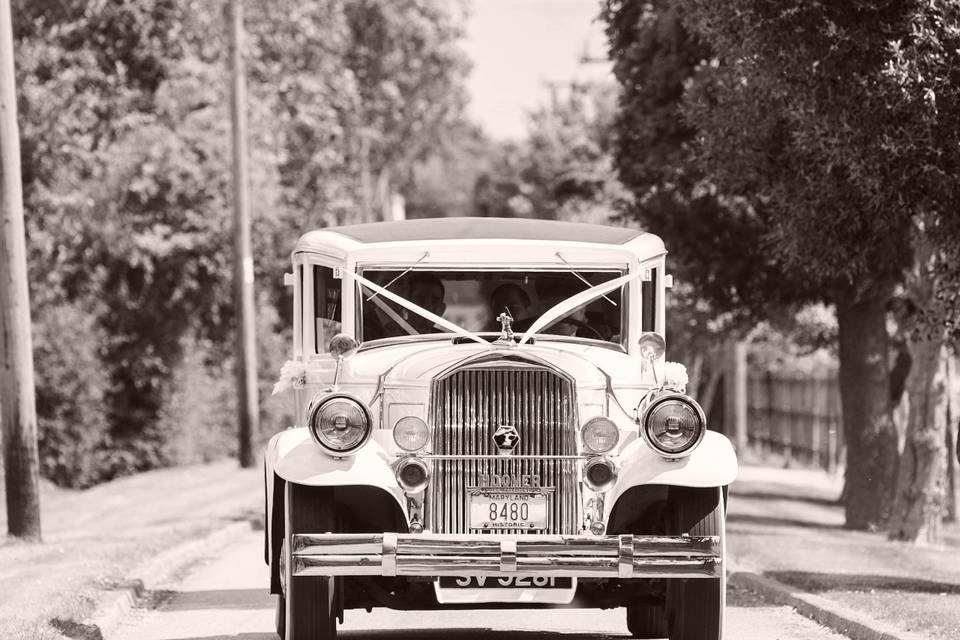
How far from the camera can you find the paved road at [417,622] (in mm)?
11359

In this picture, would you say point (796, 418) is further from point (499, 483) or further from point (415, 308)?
point (499, 483)

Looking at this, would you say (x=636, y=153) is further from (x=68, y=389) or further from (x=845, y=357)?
(x=68, y=389)

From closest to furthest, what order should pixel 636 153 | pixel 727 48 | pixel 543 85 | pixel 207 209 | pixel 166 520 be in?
1. pixel 727 48
2. pixel 166 520
3. pixel 636 153
4. pixel 207 209
5. pixel 543 85

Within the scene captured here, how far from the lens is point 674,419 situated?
29.3 ft

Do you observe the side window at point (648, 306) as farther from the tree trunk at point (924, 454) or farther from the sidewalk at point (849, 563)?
the tree trunk at point (924, 454)

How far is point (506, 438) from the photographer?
29.6ft

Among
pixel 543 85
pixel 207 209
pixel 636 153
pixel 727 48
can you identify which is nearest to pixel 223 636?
pixel 727 48

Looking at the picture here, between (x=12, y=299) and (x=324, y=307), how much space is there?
766cm

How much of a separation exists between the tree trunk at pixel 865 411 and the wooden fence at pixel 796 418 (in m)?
11.3

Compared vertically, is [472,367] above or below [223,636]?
above

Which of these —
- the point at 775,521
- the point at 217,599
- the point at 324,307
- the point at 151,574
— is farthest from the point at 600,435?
the point at 775,521

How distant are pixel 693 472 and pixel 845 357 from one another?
15170 mm

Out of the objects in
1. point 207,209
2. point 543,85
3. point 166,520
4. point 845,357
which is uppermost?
point 543,85

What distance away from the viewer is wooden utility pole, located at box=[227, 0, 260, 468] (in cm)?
2908
